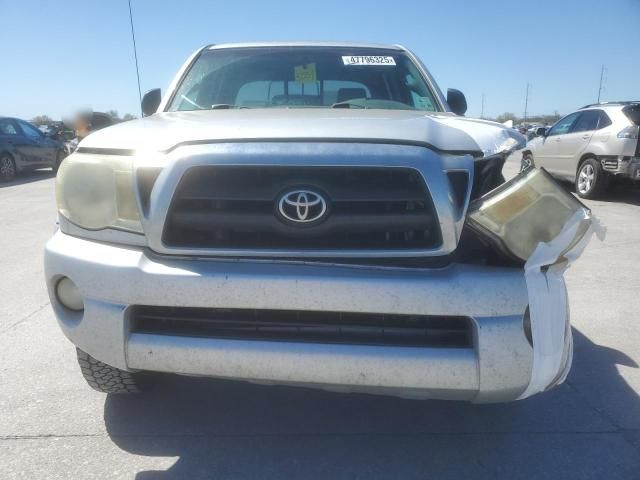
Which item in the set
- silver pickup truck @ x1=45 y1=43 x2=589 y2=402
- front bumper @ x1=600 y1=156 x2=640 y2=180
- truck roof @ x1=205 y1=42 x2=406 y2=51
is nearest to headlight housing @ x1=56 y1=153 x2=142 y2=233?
silver pickup truck @ x1=45 y1=43 x2=589 y2=402

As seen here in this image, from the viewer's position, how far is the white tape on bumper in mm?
1854

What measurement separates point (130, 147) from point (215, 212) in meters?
0.43

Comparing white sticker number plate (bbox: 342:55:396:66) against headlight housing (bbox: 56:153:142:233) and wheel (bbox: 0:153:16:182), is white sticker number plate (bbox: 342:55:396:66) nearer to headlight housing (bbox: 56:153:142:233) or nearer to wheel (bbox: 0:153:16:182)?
headlight housing (bbox: 56:153:142:233)

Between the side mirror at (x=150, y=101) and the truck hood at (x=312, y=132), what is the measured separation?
48.5 inches

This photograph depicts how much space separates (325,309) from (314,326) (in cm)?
11

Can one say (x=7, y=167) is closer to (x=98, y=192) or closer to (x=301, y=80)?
(x=301, y=80)

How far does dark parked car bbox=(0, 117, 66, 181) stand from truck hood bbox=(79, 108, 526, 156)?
1321 cm

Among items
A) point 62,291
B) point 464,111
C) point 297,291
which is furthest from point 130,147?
point 464,111

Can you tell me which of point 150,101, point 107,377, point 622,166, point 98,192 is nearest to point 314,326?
point 98,192

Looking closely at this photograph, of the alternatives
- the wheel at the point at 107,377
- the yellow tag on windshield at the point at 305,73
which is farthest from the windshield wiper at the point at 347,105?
the wheel at the point at 107,377

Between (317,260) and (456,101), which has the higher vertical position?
(456,101)

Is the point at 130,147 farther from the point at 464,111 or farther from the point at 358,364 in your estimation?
the point at 464,111

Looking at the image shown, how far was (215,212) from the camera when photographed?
2.03 metres

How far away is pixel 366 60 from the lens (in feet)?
12.0
